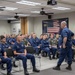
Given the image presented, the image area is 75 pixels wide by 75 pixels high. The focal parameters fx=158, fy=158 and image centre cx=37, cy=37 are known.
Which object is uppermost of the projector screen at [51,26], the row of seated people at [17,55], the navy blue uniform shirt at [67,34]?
the projector screen at [51,26]

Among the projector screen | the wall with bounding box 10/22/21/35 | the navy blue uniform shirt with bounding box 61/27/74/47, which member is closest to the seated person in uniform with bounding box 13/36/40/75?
the navy blue uniform shirt with bounding box 61/27/74/47

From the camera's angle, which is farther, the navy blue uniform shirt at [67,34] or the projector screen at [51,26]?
the projector screen at [51,26]

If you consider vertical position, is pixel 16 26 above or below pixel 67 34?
above

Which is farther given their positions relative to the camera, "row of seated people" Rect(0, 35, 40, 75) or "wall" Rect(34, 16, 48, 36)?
"wall" Rect(34, 16, 48, 36)

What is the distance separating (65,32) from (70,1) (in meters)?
2.97

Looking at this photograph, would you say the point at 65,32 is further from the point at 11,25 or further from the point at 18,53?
the point at 11,25

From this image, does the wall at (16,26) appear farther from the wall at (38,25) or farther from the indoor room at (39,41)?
the wall at (38,25)

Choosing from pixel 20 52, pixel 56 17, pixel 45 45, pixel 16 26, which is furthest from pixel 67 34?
pixel 16 26

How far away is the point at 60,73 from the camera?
469 cm

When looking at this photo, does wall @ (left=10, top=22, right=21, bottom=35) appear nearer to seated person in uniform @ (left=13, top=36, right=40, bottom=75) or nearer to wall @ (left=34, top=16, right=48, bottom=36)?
wall @ (left=34, top=16, right=48, bottom=36)

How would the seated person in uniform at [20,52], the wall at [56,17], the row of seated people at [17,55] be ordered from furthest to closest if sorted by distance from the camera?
the wall at [56,17]
the seated person in uniform at [20,52]
the row of seated people at [17,55]

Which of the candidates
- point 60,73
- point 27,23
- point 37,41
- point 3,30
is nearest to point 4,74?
point 60,73

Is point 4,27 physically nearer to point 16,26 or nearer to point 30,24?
point 16,26

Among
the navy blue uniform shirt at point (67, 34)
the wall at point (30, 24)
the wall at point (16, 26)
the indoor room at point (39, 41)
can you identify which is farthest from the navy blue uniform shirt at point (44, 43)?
the wall at point (16, 26)
